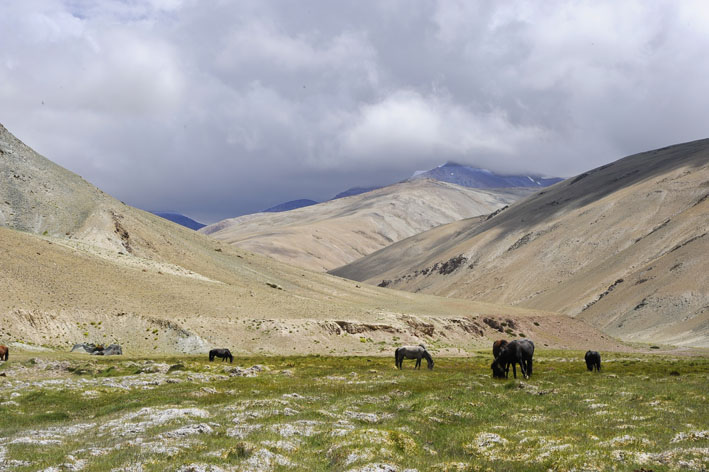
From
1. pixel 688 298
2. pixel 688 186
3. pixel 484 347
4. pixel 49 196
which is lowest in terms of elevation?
pixel 484 347

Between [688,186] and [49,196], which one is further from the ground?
[688,186]

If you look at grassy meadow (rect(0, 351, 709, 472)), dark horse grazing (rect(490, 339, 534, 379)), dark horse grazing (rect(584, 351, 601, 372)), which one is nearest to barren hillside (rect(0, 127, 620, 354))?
grassy meadow (rect(0, 351, 709, 472))

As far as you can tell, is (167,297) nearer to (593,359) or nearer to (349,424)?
(593,359)

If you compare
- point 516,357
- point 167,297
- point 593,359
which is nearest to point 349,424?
point 516,357

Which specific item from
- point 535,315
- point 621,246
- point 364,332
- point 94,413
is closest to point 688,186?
point 621,246

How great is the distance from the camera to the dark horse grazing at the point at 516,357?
36719 millimetres

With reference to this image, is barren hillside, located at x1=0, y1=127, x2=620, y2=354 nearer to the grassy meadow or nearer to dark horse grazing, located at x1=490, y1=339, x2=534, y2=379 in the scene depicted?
the grassy meadow

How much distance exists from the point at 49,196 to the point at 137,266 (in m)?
39.8

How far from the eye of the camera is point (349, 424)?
71.6 feet

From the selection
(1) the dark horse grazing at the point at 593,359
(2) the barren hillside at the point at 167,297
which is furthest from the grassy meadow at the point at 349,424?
(2) the barren hillside at the point at 167,297

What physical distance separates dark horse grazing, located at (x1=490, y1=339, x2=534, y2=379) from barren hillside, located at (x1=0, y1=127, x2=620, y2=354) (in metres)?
41.3

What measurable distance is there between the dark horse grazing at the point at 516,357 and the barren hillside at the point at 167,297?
1624 inches

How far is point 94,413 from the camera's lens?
85.1 feet

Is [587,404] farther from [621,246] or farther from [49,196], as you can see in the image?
[621,246]
